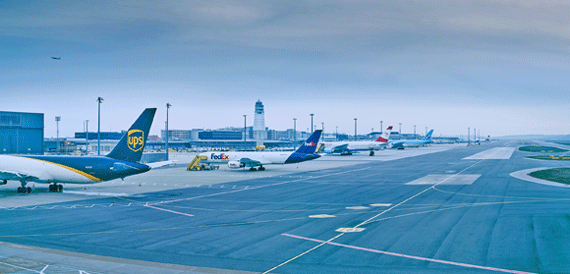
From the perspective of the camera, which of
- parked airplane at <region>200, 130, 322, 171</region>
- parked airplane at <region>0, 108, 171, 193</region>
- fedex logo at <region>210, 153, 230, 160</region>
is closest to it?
parked airplane at <region>0, 108, 171, 193</region>

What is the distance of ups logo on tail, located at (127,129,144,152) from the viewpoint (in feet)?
139

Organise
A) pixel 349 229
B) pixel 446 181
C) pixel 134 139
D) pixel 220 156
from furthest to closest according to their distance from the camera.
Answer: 1. pixel 220 156
2. pixel 446 181
3. pixel 134 139
4. pixel 349 229

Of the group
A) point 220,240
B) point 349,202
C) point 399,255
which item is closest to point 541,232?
point 399,255

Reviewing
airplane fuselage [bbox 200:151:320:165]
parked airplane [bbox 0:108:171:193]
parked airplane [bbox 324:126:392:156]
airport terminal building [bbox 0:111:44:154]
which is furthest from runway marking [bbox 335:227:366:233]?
parked airplane [bbox 324:126:392:156]

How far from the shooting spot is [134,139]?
140 feet

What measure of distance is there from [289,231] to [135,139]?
968 inches

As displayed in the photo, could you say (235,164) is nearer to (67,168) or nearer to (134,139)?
(134,139)

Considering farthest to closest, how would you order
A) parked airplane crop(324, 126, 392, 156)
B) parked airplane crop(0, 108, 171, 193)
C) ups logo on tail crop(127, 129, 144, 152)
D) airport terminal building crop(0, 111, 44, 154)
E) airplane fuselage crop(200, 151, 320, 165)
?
parked airplane crop(324, 126, 392, 156) < airplane fuselage crop(200, 151, 320, 165) < airport terminal building crop(0, 111, 44, 154) < ups logo on tail crop(127, 129, 144, 152) < parked airplane crop(0, 108, 171, 193)

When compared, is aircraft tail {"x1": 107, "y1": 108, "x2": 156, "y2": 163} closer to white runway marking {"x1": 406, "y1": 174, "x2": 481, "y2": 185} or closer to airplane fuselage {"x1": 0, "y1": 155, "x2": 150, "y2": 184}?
airplane fuselage {"x1": 0, "y1": 155, "x2": 150, "y2": 184}

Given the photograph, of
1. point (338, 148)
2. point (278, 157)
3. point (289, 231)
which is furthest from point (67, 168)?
point (338, 148)

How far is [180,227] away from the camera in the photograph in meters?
26.1

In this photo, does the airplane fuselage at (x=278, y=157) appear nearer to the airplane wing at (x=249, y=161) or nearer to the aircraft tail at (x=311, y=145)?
the airplane wing at (x=249, y=161)

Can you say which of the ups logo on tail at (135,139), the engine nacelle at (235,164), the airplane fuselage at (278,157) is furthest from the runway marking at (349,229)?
the engine nacelle at (235,164)

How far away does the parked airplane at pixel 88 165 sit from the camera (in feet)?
137
